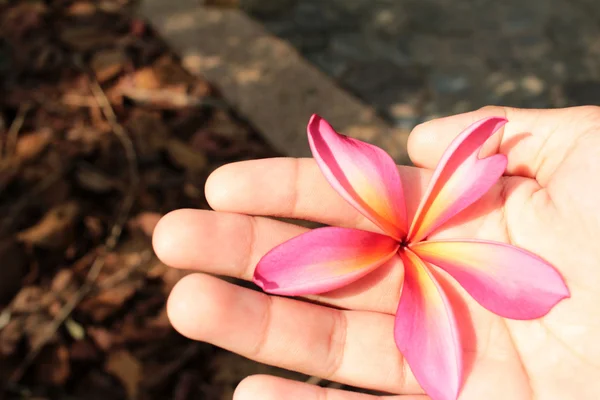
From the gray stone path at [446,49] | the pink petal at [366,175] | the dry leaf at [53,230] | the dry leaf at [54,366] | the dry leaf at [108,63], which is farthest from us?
the gray stone path at [446,49]

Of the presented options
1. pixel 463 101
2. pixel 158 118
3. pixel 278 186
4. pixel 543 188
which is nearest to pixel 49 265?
pixel 158 118

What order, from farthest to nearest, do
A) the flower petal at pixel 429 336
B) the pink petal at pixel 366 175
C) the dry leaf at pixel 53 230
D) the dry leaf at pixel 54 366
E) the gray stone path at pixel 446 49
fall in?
the gray stone path at pixel 446 49 < the dry leaf at pixel 53 230 < the dry leaf at pixel 54 366 < the pink petal at pixel 366 175 < the flower petal at pixel 429 336

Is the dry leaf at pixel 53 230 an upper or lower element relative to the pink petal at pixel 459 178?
lower

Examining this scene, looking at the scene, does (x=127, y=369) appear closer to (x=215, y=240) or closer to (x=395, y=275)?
(x=215, y=240)

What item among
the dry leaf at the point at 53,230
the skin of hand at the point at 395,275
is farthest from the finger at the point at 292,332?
the dry leaf at the point at 53,230

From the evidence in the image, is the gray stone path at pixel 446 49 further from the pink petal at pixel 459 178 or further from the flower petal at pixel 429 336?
the flower petal at pixel 429 336

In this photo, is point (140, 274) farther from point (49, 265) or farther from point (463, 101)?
point (463, 101)

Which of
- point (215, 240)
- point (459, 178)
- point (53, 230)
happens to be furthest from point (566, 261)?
point (53, 230)
